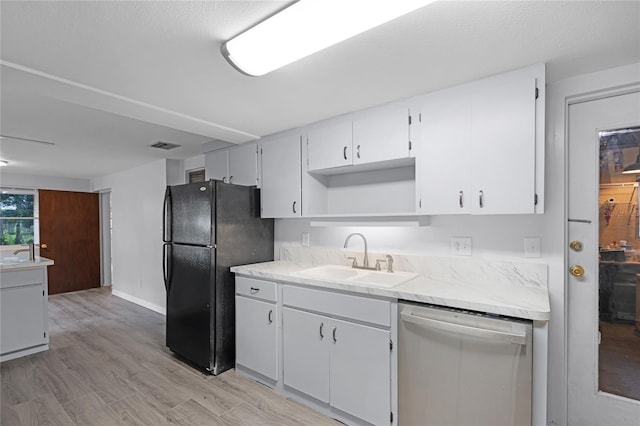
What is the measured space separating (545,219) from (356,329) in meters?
1.36

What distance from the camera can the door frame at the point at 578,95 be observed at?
1.71 meters

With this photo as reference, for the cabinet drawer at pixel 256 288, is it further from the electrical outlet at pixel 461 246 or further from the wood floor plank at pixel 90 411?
the electrical outlet at pixel 461 246

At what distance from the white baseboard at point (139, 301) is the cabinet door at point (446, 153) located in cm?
418

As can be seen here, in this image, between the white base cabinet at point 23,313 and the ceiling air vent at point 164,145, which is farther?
the ceiling air vent at point 164,145

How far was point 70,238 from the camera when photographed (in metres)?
6.07

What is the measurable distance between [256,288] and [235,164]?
1388 millimetres

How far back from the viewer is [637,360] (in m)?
1.75

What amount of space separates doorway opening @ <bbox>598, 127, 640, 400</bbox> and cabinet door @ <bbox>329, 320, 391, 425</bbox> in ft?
4.14

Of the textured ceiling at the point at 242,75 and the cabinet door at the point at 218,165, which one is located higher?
the textured ceiling at the point at 242,75

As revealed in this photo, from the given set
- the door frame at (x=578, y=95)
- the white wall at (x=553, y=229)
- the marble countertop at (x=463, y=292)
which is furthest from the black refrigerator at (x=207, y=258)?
the door frame at (x=578, y=95)

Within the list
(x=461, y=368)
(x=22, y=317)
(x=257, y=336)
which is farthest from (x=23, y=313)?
(x=461, y=368)

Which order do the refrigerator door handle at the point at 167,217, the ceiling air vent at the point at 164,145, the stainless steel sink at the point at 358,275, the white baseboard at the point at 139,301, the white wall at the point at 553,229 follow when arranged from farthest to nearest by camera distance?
the white baseboard at the point at 139,301, the ceiling air vent at the point at 164,145, the refrigerator door handle at the point at 167,217, the stainless steel sink at the point at 358,275, the white wall at the point at 553,229

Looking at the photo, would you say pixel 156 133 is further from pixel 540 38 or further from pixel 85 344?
pixel 540 38

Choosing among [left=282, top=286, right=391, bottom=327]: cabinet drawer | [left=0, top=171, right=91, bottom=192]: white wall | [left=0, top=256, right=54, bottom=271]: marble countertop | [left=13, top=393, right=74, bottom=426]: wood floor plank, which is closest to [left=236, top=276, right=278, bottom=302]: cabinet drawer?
[left=282, top=286, right=391, bottom=327]: cabinet drawer
